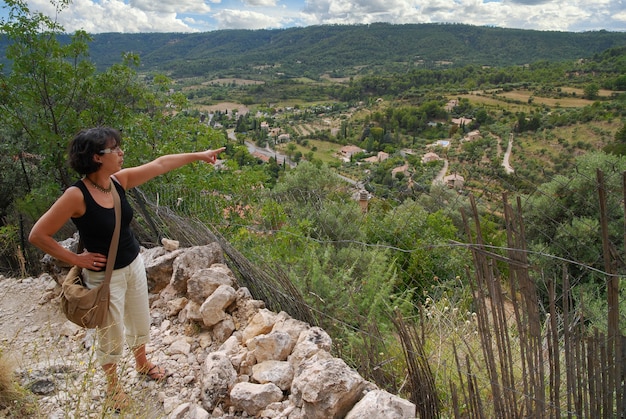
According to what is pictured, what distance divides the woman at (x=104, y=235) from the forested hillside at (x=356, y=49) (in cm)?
11939

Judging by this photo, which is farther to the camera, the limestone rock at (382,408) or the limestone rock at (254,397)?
the limestone rock at (254,397)

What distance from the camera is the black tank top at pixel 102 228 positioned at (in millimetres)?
1879

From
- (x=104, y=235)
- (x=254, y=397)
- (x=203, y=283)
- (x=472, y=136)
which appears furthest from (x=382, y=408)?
(x=472, y=136)

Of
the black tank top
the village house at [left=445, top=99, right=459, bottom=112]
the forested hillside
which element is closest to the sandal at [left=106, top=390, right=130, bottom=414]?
the black tank top

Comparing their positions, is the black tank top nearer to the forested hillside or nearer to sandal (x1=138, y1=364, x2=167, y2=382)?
sandal (x1=138, y1=364, x2=167, y2=382)

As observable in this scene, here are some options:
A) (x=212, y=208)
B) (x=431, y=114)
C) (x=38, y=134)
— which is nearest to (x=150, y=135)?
(x=38, y=134)

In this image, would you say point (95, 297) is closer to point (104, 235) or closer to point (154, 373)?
point (104, 235)

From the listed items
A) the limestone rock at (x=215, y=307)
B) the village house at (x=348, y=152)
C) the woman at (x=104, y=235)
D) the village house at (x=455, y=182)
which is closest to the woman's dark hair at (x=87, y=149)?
the woman at (x=104, y=235)

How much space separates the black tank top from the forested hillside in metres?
119

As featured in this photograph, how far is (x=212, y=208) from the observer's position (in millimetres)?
4719

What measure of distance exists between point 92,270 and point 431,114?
61.9 metres

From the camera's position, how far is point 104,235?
195cm

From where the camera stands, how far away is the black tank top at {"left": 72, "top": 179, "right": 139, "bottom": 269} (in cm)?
188

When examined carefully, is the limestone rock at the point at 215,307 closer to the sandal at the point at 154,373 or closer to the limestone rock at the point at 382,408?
the sandal at the point at 154,373
